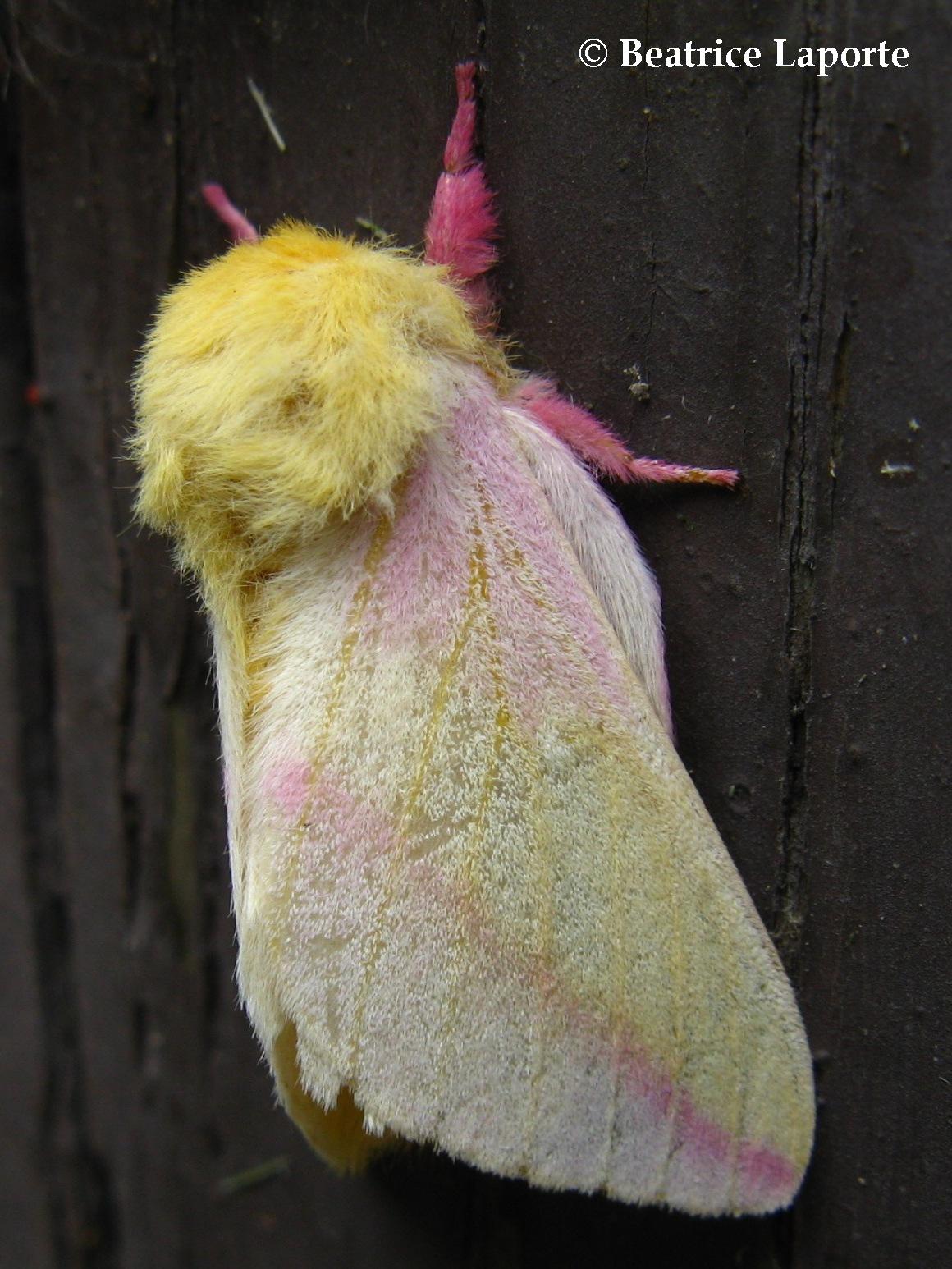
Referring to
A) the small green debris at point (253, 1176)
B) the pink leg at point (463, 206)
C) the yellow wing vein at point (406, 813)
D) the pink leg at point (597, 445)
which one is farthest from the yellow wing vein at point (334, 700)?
the small green debris at point (253, 1176)

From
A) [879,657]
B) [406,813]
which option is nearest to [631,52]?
[879,657]

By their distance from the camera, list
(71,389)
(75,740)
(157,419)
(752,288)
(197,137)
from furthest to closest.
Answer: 1. (75,740)
2. (71,389)
3. (197,137)
4. (157,419)
5. (752,288)

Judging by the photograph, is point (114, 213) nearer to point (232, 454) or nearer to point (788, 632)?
point (232, 454)

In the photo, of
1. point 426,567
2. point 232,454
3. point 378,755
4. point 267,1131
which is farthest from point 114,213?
point 267,1131

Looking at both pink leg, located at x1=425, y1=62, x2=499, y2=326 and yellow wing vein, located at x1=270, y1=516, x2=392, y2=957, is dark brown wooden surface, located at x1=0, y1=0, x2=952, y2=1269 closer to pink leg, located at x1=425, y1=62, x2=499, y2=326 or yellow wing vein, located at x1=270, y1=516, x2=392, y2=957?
pink leg, located at x1=425, y1=62, x2=499, y2=326

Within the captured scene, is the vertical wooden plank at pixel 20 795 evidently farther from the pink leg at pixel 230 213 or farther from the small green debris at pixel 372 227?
the small green debris at pixel 372 227

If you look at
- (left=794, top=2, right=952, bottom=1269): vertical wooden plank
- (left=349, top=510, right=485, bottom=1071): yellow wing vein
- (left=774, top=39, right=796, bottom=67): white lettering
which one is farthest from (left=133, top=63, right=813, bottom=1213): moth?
(left=774, top=39, right=796, bottom=67): white lettering
